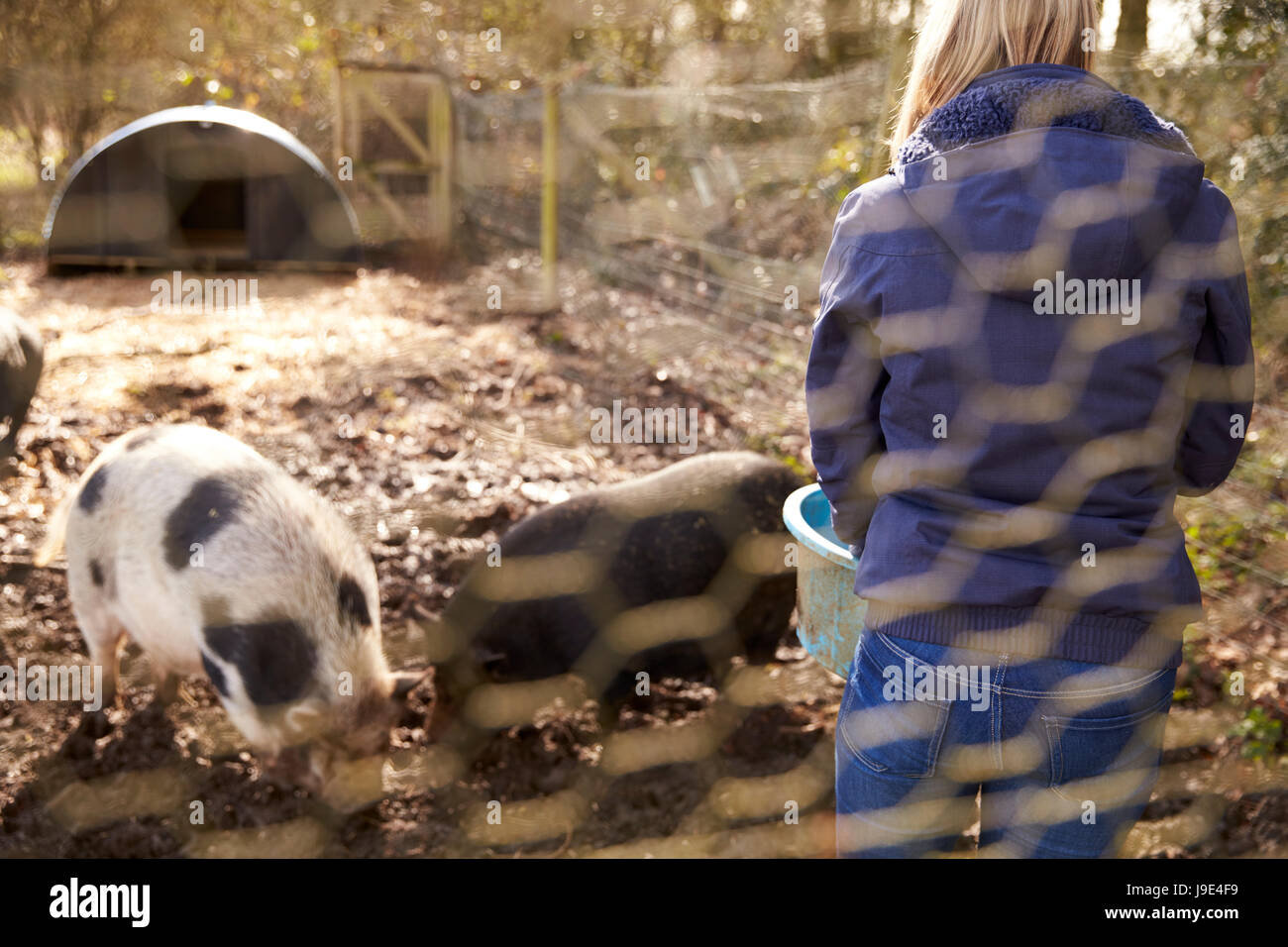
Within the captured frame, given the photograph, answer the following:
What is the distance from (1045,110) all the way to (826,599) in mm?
1071

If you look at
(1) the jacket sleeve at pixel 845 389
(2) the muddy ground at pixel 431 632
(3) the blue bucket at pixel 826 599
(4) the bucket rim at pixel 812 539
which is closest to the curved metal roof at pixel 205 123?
(2) the muddy ground at pixel 431 632

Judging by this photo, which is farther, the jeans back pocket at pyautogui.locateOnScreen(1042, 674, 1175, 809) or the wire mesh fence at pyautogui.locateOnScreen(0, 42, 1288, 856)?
the wire mesh fence at pyautogui.locateOnScreen(0, 42, 1288, 856)

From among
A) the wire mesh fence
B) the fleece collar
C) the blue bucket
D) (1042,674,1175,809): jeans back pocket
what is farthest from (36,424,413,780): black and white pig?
the fleece collar

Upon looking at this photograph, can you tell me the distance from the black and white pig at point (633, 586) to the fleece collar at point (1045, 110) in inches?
83.0

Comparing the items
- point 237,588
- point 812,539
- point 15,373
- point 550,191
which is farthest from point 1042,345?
point 550,191

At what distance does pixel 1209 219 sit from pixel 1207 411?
326 millimetres

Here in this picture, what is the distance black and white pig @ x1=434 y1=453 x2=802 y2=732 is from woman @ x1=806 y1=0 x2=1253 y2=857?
1.80 meters

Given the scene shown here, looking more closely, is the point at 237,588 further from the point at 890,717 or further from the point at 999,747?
the point at 999,747

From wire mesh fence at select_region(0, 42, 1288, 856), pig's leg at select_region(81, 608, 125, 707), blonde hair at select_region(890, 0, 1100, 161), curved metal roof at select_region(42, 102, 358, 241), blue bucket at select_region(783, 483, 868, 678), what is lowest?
wire mesh fence at select_region(0, 42, 1288, 856)

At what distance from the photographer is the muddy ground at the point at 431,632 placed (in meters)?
2.77

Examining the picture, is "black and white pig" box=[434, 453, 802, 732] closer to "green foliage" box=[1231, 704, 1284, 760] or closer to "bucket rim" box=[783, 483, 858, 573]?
"bucket rim" box=[783, 483, 858, 573]

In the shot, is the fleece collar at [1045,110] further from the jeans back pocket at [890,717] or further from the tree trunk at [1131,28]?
the tree trunk at [1131,28]

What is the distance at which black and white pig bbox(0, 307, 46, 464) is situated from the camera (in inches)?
168
